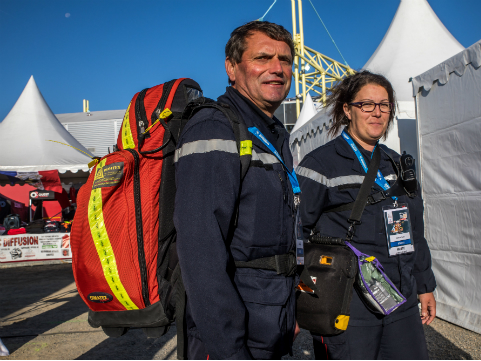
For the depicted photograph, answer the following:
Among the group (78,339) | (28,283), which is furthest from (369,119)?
(28,283)

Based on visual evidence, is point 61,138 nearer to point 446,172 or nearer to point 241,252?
point 446,172

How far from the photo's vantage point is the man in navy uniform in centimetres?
98

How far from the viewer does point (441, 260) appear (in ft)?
12.2

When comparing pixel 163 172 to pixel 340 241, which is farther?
pixel 340 241

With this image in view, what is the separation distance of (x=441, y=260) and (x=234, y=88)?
11.1ft

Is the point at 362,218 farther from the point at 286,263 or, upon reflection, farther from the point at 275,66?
the point at 275,66

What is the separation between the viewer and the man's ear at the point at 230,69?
141cm

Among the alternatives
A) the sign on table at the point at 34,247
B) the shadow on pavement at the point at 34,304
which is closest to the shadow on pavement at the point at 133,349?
the shadow on pavement at the point at 34,304

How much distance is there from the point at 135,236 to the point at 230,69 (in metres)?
0.73

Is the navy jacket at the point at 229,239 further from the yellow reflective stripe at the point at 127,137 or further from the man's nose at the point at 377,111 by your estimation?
the man's nose at the point at 377,111

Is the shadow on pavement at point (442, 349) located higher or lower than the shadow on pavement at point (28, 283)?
higher

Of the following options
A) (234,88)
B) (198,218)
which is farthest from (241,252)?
(234,88)

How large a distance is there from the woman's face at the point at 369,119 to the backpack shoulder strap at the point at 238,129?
106cm

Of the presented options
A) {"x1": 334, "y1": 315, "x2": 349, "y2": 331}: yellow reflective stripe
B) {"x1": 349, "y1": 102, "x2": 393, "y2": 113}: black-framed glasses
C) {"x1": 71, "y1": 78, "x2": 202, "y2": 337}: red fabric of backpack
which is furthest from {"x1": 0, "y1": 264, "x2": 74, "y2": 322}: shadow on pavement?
{"x1": 349, "y1": 102, "x2": 393, "y2": 113}: black-framed glasses
